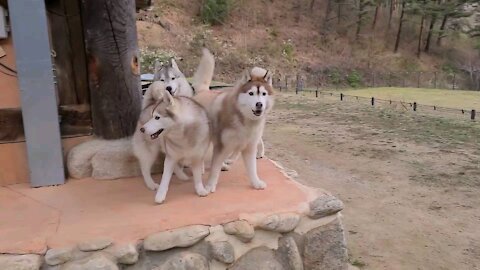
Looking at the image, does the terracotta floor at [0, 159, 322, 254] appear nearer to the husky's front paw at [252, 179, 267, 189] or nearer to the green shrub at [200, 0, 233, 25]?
the husky's front paw at [252, 179, 267, 189]

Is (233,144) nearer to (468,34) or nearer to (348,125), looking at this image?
(348,125)

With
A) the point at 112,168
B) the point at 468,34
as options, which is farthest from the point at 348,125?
the point at 468,34

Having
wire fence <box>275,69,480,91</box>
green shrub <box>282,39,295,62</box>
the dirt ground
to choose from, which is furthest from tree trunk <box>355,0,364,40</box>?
the dirt ground

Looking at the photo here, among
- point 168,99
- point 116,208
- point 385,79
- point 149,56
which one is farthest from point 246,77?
point 385,79

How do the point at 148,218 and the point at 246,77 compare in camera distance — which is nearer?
the point at 148,218

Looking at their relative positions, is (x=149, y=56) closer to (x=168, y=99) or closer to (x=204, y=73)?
(x=204, y=73)

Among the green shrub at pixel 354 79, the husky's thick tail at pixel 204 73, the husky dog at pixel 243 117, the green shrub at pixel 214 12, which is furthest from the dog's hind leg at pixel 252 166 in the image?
the green shrub at pixel 214 12

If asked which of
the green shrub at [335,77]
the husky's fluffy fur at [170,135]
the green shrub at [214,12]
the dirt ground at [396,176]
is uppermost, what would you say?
the green shrub at [214,12]

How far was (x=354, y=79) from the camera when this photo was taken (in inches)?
1228

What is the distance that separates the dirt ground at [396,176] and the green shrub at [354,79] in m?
17.5

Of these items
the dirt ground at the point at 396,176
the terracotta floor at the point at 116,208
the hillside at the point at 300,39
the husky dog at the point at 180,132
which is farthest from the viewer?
the hillside at the point at 300,39

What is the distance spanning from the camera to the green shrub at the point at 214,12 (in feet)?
112

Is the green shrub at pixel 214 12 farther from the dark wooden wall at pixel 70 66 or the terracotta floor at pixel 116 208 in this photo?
the terracotta floor at pixel 116 208

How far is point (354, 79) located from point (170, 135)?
2958cm
